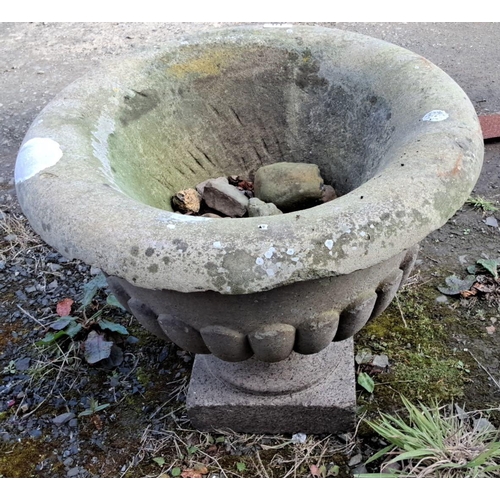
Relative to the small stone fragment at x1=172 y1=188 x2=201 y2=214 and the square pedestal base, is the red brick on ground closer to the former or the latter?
the square pedestal base

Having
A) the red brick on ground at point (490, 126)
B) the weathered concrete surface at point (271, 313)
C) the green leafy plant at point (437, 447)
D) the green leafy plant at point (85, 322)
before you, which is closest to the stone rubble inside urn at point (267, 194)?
the weathered concrete surface at point (271, 313)

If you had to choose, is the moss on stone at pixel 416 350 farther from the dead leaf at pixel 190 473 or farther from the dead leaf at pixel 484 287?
the dead leaf at pixel 190 473

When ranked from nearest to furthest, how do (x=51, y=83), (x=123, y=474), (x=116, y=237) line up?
1. (x=116, y=237)
2. (x=123, y=474)
3. (x=51, y=83)

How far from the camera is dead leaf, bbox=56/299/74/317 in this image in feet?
6.93

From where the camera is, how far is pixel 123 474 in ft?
5.32

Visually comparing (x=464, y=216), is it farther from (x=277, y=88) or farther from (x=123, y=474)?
(x=123, y=474)

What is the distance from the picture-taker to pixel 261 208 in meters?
1.55

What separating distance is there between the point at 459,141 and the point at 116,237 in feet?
2.41

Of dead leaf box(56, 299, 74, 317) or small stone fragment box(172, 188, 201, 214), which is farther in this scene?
dead leaf box(56, 299, 74, 317)

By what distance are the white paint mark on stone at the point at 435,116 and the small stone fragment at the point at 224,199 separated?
1.84ft

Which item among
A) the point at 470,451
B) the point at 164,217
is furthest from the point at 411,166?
the point at 470,451

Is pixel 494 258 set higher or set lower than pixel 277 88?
lower

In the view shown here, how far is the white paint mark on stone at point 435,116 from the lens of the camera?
50.8 inches

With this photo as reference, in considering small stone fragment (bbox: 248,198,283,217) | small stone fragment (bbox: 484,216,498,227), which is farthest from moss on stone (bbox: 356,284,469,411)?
small stone fragment (bbox: 248,198,283,217)
